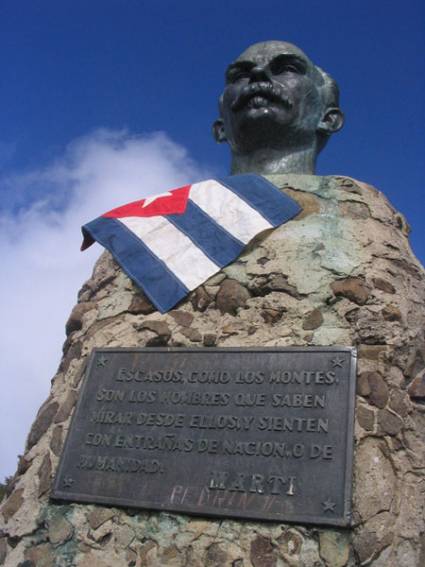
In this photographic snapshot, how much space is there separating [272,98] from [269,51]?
0.43m

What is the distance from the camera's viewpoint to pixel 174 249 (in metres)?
3.42

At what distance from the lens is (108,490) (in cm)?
254

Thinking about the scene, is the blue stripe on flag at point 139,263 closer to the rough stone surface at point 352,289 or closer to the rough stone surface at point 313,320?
the rough stone surface at point 313,320

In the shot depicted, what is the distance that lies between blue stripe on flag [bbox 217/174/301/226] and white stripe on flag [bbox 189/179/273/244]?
3 cm

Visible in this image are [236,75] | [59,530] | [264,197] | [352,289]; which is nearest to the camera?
[59,530]

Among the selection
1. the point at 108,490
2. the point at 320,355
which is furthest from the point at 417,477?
the point at 108,490

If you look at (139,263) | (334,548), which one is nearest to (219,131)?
(139,263)

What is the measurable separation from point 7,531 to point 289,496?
127 cm

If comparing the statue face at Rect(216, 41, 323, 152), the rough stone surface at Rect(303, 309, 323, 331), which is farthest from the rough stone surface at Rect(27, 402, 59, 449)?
the statue face at Rect(216, 41, 323, 152)

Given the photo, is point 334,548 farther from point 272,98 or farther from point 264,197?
point 272,98

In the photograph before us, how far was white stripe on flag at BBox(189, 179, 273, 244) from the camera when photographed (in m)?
3.30

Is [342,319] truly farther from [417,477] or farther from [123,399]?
[123,399]

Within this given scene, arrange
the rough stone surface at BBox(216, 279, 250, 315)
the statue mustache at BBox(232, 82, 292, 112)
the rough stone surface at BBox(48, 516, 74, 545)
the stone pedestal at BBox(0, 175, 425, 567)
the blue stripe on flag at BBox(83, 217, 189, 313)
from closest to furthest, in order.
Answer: the stone pedestal at BBox(0, 175, 425, 567)
the rough stone surface at BBox(48, 516, 74, 545)
the rough stone surface at BBox(216, 279, 250, 315)
the blue stripe on flag at BBox(83, 217, 189, 313)
the statue mustache at BBox(232, 82, 292, 112)

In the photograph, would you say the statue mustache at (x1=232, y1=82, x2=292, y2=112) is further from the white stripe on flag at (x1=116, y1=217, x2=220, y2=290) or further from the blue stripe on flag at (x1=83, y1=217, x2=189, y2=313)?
the blue stripe on flag at (x1=83, y1=217, x2=189, y2=313)
